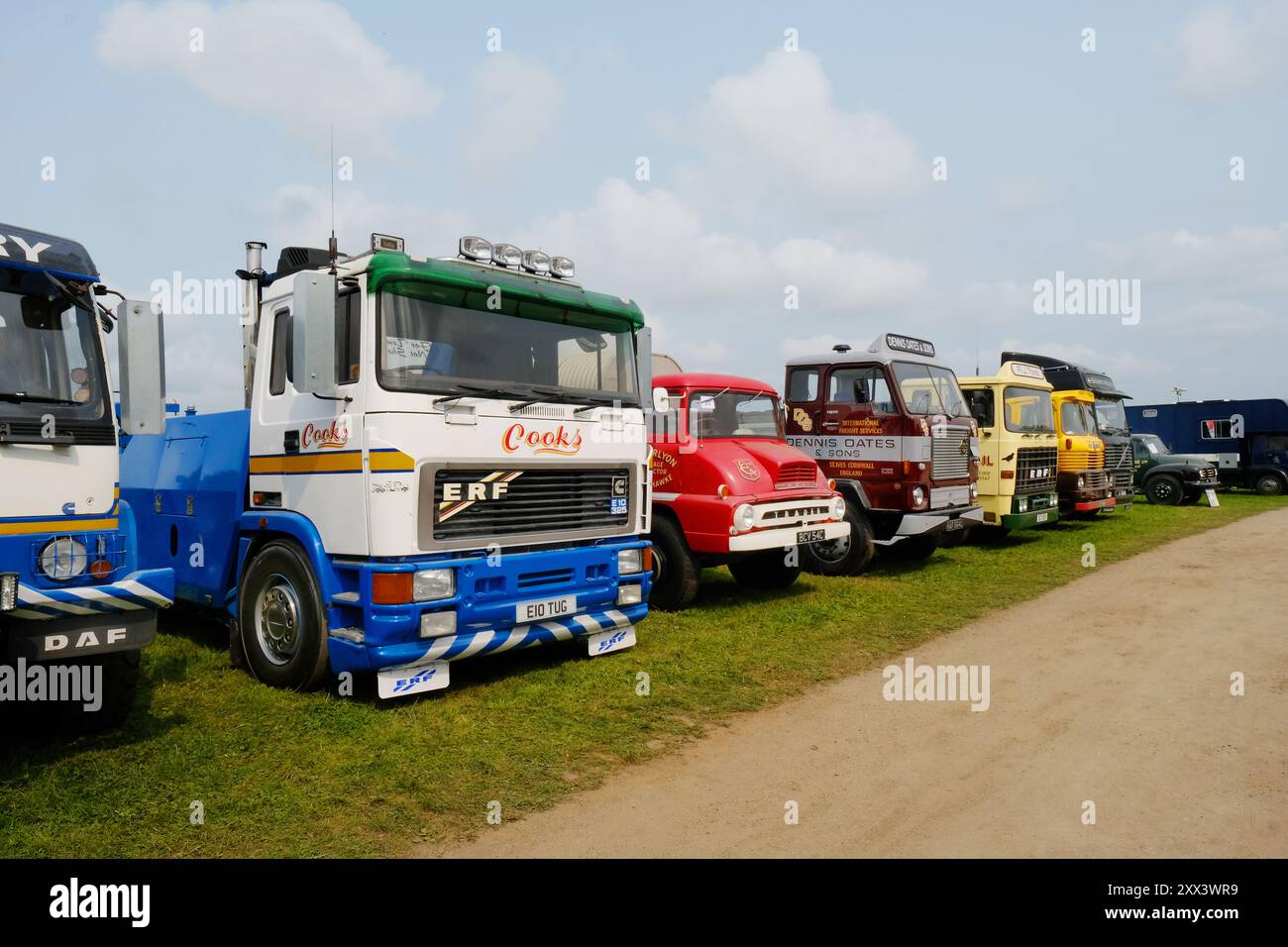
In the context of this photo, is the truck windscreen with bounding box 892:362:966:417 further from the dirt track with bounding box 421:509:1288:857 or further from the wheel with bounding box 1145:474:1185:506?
the wheel with bounding box 1145:474:1185:506

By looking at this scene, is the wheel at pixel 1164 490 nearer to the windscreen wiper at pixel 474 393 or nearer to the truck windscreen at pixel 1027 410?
the truck windscreen at pixel 1027 410

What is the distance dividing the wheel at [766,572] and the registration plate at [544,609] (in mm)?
3948

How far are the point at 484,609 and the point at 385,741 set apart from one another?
1.05 meters

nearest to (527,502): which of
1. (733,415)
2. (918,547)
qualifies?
(733,415)

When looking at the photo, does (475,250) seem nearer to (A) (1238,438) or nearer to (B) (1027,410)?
(B) (1027,410)

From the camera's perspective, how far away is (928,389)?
11578 millimetres

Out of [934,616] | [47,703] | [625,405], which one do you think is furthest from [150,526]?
[934,616]

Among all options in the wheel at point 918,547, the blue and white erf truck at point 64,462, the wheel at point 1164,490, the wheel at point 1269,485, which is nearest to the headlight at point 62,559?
the blue and white erf truck at point 64,462

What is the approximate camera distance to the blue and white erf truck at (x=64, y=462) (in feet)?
13.7

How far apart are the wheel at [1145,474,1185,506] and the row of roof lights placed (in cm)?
2267

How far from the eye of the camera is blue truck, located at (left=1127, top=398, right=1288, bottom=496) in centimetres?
2711

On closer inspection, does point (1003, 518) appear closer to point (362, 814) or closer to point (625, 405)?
point (625, 405)

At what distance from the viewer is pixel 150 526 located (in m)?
7.45
